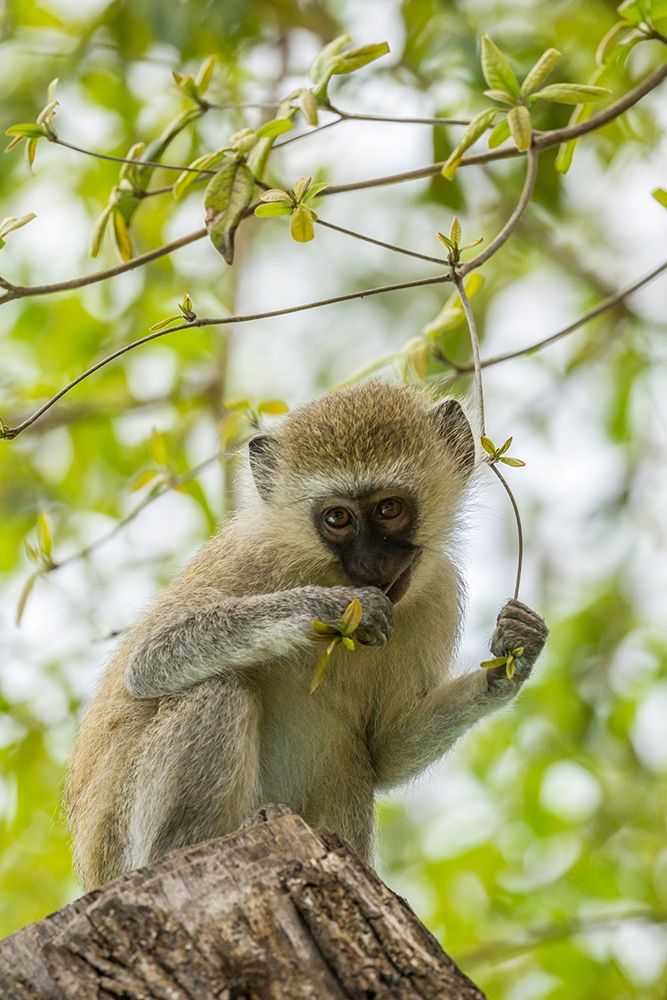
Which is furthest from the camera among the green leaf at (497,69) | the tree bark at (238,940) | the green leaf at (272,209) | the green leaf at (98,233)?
the green leaf at (98,233)

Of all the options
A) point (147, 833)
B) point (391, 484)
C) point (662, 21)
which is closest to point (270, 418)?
point (391, 484)

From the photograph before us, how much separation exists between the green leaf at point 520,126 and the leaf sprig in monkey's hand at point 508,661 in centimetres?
187

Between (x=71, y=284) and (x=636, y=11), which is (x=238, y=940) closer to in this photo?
(x=71, y=284)

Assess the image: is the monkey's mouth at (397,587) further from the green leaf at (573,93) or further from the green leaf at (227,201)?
the green leaf at (573,93)

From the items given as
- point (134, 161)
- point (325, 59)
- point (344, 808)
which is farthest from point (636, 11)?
point (344, 808)

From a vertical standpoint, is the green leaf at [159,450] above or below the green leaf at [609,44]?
above

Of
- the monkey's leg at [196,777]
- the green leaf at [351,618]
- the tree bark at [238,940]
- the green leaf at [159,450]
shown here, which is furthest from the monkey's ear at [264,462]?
the tree bark at [238,940]

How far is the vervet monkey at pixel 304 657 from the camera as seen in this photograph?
5.46 metres

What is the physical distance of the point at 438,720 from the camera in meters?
6.26

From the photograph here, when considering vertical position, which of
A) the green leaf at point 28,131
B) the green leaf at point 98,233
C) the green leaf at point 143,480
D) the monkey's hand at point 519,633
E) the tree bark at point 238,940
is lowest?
the tree bark at point 238,940

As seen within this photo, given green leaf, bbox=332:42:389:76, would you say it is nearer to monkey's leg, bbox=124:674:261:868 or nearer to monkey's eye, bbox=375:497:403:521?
monkey's eye, bbox=375:497:403:521

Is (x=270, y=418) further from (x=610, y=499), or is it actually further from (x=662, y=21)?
(x=610, y=499)

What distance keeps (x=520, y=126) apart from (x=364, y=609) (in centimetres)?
192

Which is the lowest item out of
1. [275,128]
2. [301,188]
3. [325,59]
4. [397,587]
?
[397,587]
